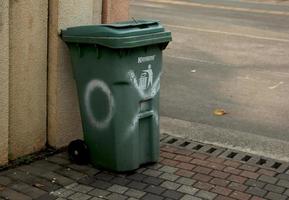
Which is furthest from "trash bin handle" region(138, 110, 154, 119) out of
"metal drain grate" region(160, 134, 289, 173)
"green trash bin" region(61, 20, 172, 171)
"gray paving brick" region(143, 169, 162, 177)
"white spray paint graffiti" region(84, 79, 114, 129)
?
"metal drain grate" region(160, 134, 289, 173)

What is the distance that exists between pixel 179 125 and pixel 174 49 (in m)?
5.08

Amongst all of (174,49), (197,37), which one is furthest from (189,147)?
(197,37)

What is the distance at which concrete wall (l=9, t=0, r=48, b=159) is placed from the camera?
517cm

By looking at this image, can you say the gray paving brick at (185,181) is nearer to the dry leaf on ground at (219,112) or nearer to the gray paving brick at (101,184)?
the gray paving brick at (101,184)

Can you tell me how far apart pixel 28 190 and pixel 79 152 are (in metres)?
0.70

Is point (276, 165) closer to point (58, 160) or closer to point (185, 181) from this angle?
point (185, 181)

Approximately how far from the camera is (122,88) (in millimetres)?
4965

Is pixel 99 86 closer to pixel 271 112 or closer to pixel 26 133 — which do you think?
pixel 26 133

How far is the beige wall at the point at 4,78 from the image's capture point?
493 centimetres

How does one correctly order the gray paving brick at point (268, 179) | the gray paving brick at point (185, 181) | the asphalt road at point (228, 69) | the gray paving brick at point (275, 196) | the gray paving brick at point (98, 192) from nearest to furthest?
the gray paving brick at point (98, 192), the gray paving brick at point (275, 196), the gray paving brick at point (185, 181), the gray paving brick at point (268, 179), the asphalt road at point (228, 69)

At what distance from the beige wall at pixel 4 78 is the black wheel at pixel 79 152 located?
1.90ft

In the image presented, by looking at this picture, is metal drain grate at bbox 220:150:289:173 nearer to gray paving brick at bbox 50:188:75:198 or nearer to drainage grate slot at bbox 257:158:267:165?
drainage grate slot at bbox 257:158:267:165

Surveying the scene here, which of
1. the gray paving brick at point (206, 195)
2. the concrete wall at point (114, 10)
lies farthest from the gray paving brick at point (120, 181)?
the concrete wall at point (114, 10)

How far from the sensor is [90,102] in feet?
17.2
